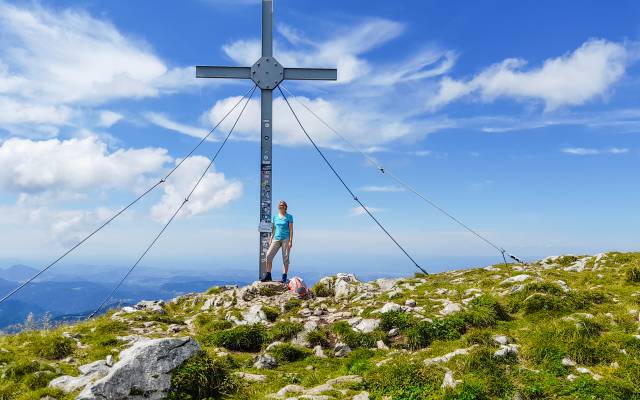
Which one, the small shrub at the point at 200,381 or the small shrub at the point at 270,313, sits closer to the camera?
the small shrub at the point at 200,381

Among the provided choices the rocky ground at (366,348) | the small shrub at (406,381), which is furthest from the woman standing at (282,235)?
the small shrub at (406,381)

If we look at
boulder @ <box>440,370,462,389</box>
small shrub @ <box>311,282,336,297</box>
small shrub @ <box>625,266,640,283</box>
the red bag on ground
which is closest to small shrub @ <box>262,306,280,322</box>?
the red bag on ground

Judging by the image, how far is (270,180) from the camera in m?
20.0

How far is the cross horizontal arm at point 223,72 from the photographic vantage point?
66.1 feet

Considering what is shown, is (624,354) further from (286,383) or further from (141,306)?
(141,306)

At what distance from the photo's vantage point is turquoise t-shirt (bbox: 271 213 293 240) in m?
19.0

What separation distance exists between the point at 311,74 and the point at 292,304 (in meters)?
10.9

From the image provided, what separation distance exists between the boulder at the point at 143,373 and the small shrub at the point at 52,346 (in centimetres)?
405

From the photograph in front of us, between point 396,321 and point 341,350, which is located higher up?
point 396,321

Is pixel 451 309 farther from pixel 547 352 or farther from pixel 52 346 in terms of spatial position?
pixel 52 346

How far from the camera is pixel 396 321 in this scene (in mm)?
12398

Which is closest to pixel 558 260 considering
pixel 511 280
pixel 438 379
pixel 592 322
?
pixel 511 280

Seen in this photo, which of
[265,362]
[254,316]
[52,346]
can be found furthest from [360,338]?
[52,346]

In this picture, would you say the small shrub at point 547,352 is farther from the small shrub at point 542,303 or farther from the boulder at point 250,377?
the boulder at point 250,377
